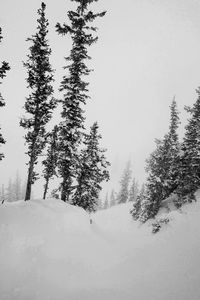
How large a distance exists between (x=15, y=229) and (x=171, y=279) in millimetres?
8901

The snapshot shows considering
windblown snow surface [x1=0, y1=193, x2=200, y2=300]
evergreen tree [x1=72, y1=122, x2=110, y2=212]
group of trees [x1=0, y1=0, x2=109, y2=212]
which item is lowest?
windblown snow surface [x1=0, y1=193, x2=200, y2=300]

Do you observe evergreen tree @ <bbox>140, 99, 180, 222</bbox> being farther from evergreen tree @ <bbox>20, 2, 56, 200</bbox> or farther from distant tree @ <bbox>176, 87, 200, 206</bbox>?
evergreen tree @ <bbox>20, 2, 56, 200</bbox>

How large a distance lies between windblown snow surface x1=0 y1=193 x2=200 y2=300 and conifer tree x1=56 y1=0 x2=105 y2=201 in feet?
17.2

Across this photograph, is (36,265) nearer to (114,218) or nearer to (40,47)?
(40,47)

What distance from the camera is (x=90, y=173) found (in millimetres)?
25797

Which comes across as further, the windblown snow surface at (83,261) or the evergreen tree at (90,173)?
the evergreen tree at (90,173)

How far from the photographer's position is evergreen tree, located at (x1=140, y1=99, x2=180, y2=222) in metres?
27.4

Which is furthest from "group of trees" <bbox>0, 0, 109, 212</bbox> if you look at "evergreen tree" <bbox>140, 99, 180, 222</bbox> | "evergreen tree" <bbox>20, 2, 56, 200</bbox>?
"evergreen tree" <bbox>140, 99, 180, 222</bbox>

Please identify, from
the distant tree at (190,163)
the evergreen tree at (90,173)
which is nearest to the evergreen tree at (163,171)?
the distant tree at (190,163)

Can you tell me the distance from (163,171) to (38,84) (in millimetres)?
16974

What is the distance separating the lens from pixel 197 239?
13492 mm

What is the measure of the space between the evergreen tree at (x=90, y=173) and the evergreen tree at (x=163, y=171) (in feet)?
19.6

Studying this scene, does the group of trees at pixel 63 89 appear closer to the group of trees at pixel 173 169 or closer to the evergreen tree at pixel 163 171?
the evergreen tree at pixel 163 171

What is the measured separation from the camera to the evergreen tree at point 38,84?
18.6 metres
